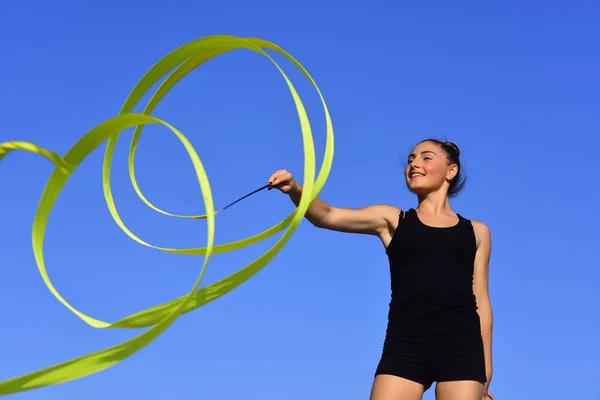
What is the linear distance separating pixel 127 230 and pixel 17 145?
1.52 metres

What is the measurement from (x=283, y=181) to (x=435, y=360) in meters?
1.80

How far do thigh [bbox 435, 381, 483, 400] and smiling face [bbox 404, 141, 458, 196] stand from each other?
1.68 metres

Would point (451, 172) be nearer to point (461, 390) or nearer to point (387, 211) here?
point (387, 211)

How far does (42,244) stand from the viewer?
712 centimetres

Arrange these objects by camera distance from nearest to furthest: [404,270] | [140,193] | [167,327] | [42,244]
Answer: [167,327], [42,244], [404,270], [140,193]

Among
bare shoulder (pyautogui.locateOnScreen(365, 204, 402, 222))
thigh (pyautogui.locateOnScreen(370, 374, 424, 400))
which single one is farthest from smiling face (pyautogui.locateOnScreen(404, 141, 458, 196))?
thigh (pyautogui.locateOnScreen(370, 374, 424, 400))

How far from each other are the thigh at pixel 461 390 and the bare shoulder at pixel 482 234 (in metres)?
1.19

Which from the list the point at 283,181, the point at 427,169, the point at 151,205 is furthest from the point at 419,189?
the point at 151,205

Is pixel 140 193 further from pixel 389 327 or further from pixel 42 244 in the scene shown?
pixel 389 327

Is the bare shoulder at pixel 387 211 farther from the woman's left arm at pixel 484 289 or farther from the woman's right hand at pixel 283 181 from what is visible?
the woman's right hand at pixel 283 181

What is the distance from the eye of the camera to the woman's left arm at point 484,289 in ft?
25.5

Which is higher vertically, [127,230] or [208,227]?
[127,230]

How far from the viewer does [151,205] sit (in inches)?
320

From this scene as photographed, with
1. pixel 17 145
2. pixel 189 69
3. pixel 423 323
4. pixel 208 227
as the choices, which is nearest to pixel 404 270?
pixel 423 323
